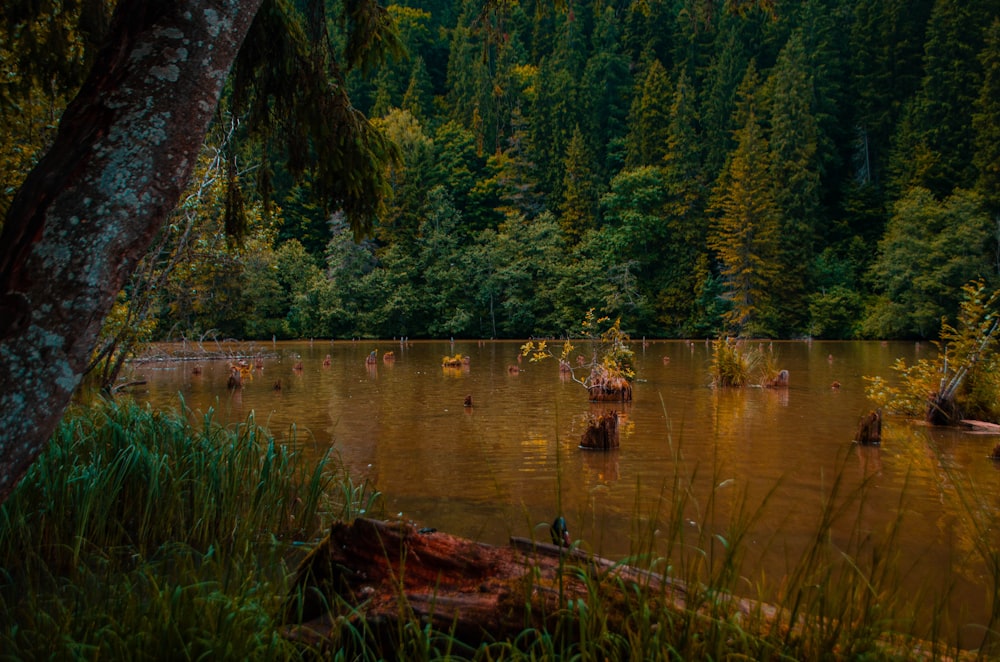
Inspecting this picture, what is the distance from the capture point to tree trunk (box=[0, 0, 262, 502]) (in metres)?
2.00

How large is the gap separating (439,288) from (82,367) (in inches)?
1836

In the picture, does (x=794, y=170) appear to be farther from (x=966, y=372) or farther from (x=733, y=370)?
(x=966, y=372)

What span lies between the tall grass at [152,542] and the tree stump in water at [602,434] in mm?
3716

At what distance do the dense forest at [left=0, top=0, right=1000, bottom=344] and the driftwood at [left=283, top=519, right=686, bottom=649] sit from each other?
36.5 metres

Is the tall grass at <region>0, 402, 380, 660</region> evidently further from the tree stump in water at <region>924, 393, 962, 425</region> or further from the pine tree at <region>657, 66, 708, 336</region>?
the pine tree at <region>657, 66, 708, 336</region>

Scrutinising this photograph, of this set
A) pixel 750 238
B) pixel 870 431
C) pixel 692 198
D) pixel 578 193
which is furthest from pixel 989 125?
pixel 870 431

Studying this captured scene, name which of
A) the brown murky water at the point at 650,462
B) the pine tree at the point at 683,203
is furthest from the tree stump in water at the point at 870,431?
the pine tree at the point at 683,203

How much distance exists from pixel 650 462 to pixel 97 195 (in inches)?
246

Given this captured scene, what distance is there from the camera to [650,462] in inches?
290

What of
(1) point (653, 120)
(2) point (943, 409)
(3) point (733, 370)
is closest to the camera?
(2) point (943, 409)

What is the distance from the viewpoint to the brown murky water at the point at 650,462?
165 inches

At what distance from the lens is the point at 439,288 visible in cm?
4856

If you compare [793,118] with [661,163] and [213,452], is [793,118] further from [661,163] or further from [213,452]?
[213,452]

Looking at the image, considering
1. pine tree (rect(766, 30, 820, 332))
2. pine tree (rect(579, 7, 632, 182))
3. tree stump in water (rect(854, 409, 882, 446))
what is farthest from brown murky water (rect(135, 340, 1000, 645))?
pine tree (rect(579, 7, 632, 182))
